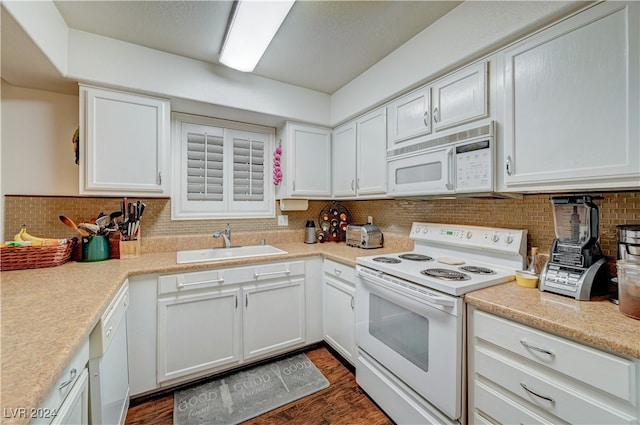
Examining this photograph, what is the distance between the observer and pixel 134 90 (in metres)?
1.85

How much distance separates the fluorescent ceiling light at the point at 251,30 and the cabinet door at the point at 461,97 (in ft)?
3.26

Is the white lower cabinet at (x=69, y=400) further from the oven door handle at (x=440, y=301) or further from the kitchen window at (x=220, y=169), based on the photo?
the kitchen window at (x=220, y=169)

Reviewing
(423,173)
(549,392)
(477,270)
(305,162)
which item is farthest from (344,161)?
(549,392)

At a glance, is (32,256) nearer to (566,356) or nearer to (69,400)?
(69,400)

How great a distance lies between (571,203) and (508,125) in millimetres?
461

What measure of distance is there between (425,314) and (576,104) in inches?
44.4

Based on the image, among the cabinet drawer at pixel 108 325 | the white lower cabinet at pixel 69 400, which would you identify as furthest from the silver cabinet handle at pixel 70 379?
the cabinet drawer at pixel 108 325

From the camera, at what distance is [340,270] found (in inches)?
81.2

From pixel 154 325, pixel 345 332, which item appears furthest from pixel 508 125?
pixel 154 325

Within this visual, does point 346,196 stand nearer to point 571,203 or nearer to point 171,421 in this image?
point 571,203

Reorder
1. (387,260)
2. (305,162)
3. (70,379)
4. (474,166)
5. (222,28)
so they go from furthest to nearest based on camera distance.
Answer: (305,162) → (387,260) → (222,28) → (474,166) → (70,379)

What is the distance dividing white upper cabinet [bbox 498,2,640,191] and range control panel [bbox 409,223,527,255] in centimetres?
36

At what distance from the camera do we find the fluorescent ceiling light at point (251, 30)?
1427 mm

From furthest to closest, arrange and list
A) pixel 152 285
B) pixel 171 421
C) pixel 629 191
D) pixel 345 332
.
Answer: pixel 345 332, pixel 152 285, pixel 171 421, pixel 629 191
